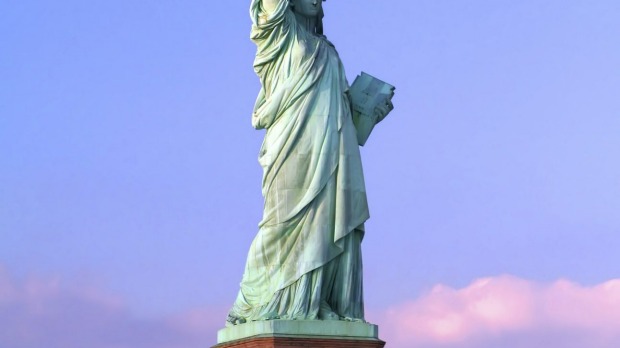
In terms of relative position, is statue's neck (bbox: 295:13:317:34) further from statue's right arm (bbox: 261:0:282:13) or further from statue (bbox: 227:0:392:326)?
statue's right arm (bbox: 261:0:282:13)

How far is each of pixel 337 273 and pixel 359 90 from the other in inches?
157

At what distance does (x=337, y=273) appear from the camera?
26500 millimetres

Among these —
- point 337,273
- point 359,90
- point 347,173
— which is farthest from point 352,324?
point 359,90

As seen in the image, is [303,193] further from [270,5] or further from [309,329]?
[270,5]

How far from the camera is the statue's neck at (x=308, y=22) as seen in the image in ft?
91.1

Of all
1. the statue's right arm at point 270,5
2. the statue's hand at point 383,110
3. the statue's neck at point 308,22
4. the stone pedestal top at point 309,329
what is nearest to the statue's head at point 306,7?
the statue's neck at point 308,22

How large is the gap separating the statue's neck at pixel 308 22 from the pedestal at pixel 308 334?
6.20 m

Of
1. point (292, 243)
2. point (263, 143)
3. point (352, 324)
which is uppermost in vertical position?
point (263, 143)

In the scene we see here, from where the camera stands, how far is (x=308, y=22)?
2792 centimetres

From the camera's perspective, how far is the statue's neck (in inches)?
1093

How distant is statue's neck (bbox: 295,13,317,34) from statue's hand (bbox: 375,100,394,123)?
208cm

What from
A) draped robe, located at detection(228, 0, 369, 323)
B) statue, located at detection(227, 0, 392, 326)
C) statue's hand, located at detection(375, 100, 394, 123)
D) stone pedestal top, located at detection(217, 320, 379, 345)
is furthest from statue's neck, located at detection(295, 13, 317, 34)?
stone pedestal top, located at detection(217, 320, 379, 345)

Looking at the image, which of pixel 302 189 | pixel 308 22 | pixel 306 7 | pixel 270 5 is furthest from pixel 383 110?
pixel 270 5

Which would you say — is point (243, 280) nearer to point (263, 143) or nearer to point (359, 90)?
point (263, 143)
